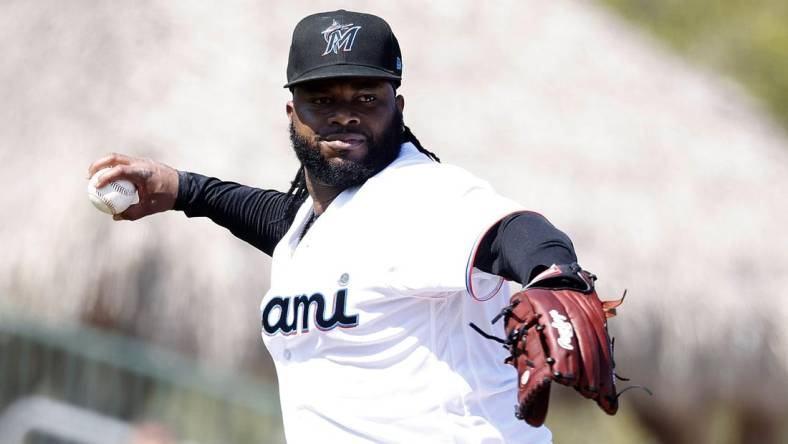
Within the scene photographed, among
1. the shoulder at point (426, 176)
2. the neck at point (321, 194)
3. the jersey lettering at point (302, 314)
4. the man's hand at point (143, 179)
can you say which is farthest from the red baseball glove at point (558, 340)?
the man's hand at point (143, 179)

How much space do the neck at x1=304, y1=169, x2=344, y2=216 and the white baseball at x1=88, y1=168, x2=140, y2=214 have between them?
531 millimetres

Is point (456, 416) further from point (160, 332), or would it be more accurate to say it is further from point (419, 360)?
point (160, 332)

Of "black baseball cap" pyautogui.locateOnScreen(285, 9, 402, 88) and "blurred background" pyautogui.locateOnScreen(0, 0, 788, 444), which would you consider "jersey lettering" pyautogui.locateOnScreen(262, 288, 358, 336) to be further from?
"blurred background" pyautogui.locateOnScreen(0, 0, 788, 444)

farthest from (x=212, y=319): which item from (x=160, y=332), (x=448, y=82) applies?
(x=448, y=82)

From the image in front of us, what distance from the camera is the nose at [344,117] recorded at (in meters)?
3.03

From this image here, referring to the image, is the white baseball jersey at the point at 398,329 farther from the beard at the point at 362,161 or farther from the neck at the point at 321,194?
the neck at the point at 321,194

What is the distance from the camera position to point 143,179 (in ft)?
11.6

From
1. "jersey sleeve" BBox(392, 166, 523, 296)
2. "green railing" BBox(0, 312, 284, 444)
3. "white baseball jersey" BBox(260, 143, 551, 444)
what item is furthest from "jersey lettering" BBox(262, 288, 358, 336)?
"green railing" BBox(0, 312, 284, 444)

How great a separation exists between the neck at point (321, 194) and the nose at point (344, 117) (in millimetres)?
178

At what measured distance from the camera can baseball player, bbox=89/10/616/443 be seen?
2.56 m

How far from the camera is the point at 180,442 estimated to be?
671cm

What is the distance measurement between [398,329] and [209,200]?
1027 mm

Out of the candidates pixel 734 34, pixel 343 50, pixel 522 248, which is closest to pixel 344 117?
pixel 343 50

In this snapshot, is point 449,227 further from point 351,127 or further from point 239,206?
point 239,206
